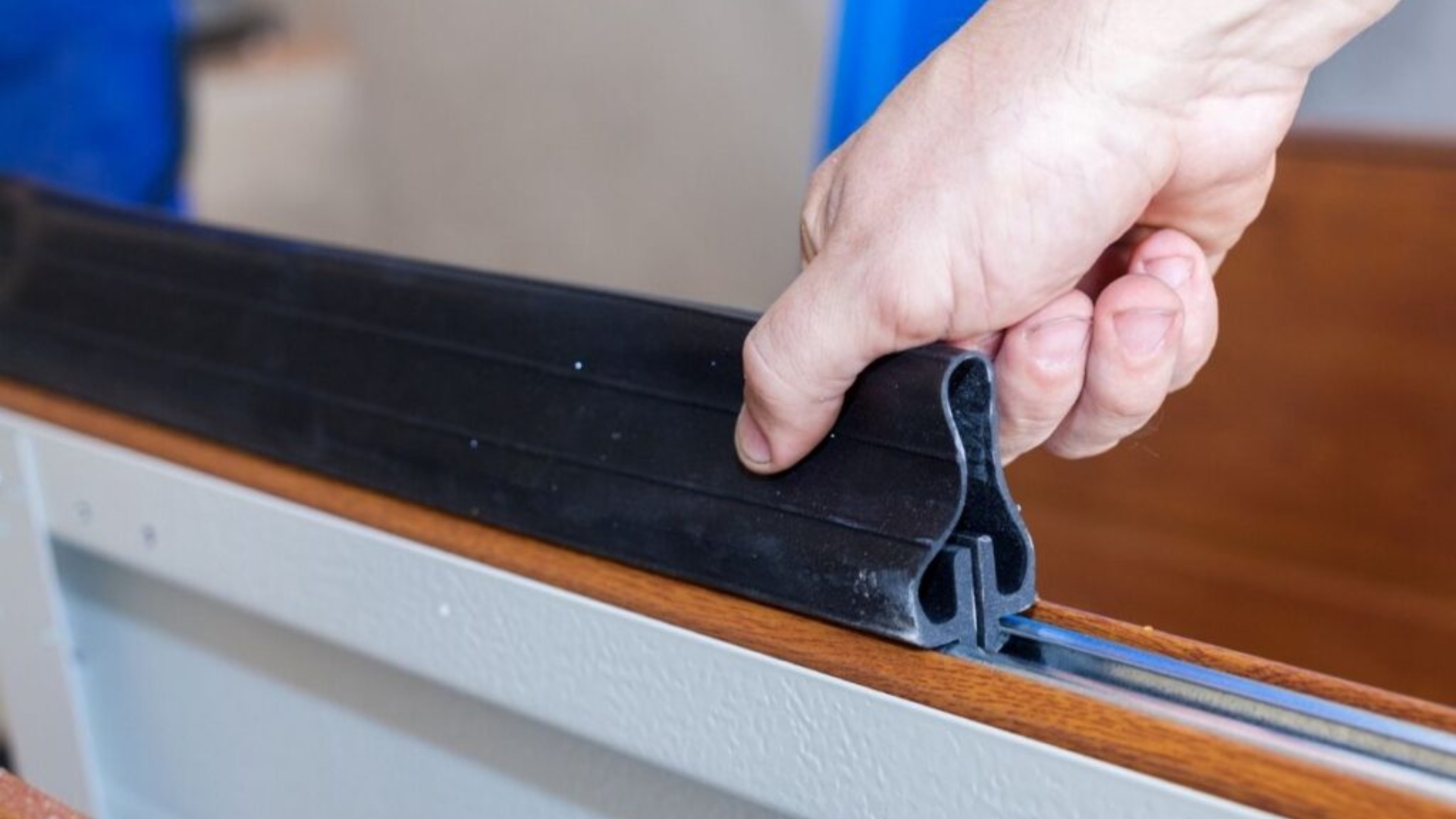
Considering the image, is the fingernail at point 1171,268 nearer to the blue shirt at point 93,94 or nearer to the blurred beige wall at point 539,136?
the blue shirt at point 93,94

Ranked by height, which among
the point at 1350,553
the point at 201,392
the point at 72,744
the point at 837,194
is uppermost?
the point at 837,194

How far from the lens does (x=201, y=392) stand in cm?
62

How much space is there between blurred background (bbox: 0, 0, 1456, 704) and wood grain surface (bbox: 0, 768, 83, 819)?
0.55 m

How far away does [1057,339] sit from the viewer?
18.3 inches

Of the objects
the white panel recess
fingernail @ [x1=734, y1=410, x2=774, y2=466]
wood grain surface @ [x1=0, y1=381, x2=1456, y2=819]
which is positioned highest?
fingernail @ [x1=734, y1=410, x2=774, y2=466]

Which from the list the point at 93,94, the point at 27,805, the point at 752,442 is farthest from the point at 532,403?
the point at 93,94

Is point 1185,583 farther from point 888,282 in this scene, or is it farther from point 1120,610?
point 888,282

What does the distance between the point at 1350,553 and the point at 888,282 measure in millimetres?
1177

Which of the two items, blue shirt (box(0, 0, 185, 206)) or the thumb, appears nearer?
the thumb

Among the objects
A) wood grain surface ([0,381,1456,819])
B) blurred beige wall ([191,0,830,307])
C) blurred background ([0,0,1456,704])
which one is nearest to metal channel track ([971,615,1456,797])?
wood grain surface ([0,381,1456,819])

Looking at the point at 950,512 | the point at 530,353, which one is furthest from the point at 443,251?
the point at 950,512

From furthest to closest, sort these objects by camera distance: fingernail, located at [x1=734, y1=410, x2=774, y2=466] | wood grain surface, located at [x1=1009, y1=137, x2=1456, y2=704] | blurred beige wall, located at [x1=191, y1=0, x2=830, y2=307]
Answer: blurred beige wall, located at [x1=191, y1=0, x2=830, y2=307]
wood grain surface, located at [x1=1009, y1=137, x2=1456, y2=704]
fingernail, located at [x1=734, y1=410, x2=774, y2=466]

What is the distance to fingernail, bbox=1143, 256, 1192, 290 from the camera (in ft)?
1.65

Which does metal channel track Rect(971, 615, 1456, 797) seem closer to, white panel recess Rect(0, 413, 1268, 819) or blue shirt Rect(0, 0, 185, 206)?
white panel recess Rect(0, 413, 1268, 819)
